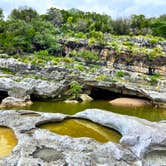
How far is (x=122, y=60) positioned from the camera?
152 ft

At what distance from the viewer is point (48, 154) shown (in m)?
8.63

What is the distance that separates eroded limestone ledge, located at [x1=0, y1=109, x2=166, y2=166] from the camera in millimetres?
8273

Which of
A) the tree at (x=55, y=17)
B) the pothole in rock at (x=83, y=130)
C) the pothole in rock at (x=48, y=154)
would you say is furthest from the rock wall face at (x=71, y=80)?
the pothole in rock at (x=48, y=154)

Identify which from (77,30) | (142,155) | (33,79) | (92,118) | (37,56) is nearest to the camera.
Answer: (142,155)

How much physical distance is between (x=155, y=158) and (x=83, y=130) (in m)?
2.80

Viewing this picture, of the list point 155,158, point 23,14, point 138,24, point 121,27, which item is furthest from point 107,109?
point 138,24

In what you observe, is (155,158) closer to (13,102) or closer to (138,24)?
(13,102)

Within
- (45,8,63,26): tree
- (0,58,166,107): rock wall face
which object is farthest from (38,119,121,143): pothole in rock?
(45,8,63,26): tree

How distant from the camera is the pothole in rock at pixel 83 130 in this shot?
10.5 meters

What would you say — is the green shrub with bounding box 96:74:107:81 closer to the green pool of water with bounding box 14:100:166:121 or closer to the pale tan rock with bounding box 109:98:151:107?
the pale tan rock with bounding box 109:98:151:107

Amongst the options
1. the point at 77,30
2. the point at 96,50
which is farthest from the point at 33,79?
the point at 77,30

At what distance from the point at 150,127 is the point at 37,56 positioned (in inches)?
1445

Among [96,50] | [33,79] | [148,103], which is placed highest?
[96,50]

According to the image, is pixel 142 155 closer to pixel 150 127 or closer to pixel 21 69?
pixel 150 127
